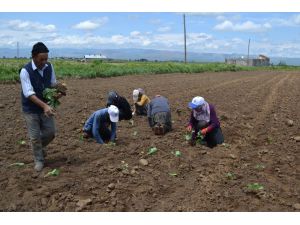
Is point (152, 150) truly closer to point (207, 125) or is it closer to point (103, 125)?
point (103, 125)

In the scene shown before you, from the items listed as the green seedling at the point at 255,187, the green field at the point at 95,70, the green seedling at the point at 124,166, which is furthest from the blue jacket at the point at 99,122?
the green field at the point at 95,70

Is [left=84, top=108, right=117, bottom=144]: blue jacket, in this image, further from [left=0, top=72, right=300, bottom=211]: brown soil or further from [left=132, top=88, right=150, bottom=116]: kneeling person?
[left=132, top=88, right=150, bottom=116]: kneeling person

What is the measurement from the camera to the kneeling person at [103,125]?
7.30m

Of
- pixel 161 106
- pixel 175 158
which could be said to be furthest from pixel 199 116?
pixel 175 158

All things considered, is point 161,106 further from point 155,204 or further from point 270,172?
point 155,204

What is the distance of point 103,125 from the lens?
25.8 ft

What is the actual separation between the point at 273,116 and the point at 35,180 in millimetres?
7539

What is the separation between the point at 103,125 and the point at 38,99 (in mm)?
2233

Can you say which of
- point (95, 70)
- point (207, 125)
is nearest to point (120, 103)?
point (207, 125)

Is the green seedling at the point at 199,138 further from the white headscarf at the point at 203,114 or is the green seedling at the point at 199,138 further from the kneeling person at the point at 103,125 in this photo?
the kneeling person at the point at 103,125

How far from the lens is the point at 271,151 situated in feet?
24.5

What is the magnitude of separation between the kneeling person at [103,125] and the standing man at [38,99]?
1311mm

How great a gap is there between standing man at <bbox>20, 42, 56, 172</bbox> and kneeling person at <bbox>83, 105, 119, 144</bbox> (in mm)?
1311
